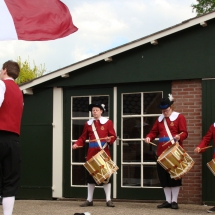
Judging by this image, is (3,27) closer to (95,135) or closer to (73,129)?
(95,135)

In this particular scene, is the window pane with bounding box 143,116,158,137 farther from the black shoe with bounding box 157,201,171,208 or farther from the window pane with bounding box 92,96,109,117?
the black shoe with bounding box 157,201,171,208

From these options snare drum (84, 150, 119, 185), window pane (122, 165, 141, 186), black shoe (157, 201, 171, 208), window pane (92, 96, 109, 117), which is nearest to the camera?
snare drum (84, 150, 119, 185)

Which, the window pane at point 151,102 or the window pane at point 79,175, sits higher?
the window pane at point 151,102

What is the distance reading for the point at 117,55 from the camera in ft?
36.7

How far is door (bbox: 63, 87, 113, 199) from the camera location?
11539mm

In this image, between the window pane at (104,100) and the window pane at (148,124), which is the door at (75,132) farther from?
the window pane at (148,124)

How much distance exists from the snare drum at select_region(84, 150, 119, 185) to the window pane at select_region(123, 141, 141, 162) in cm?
133

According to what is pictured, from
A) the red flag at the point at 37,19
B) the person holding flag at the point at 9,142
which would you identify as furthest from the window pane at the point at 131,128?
the person holding flag at the point at 9,142

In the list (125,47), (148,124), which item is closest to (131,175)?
(148,124)

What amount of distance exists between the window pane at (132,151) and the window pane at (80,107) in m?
1.08

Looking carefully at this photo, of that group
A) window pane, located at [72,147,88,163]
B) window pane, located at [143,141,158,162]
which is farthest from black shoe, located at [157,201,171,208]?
window pane, located at [72,147,88,163]

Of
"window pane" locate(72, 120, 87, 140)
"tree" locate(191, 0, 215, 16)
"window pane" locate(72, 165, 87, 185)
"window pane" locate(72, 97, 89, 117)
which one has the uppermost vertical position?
"tree" locate(191, 0, 215, 16)

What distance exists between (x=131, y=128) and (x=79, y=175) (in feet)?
4.86

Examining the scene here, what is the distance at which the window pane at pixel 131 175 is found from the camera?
1105 centimetres
